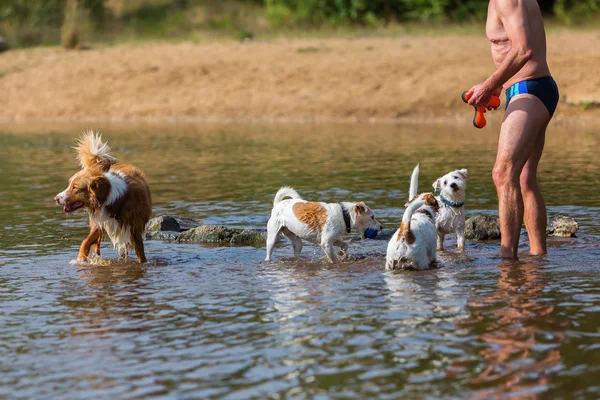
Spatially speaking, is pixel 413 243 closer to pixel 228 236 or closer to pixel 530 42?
pixel 530 42

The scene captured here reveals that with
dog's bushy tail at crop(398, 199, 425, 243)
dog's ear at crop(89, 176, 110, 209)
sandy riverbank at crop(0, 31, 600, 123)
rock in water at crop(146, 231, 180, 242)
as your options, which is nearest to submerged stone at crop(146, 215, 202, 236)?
rock in water at crop(146, 231, 180, 242)

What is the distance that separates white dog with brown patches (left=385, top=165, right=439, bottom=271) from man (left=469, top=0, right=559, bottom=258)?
68 cm

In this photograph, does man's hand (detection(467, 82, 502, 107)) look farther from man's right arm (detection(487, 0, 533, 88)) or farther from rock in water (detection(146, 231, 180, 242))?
rock in water (detection(146, 231, 180, 242))

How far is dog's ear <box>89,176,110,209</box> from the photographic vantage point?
30.6 ft

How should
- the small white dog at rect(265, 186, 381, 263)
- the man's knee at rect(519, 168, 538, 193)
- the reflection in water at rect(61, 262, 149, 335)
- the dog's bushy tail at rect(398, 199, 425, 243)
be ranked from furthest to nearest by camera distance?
the small white dog at rect(265, 186, 381, 263)
the man's knee at rect(519, 168, 538, 193)
the dog's bushy tail at rect(398, 199, 425, 243)
the reflection in water at rect(61, 262, 149, 335)

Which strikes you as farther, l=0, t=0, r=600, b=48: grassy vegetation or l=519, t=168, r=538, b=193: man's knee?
l=0, t=0, r=600, b=48: grassy vegetation

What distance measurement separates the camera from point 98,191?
9359mm

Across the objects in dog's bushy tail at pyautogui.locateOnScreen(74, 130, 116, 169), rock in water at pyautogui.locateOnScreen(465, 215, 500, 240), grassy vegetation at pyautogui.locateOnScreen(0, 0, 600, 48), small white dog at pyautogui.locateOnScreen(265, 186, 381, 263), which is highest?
grassy vegetation at pyautogui.locateOnScreen(0, 0, 600, 48)

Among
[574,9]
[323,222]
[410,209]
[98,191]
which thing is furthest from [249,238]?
[574,9]

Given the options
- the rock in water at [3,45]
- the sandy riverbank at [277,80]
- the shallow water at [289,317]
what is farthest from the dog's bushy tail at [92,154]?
the rock in water at [3,45]

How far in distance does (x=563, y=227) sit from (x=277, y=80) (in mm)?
17511

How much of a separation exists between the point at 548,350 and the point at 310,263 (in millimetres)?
3734

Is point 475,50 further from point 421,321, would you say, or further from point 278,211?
point 421,321

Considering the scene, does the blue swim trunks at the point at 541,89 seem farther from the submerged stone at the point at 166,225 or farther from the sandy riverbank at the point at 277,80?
the sandy riverbank at the point at 277,80
